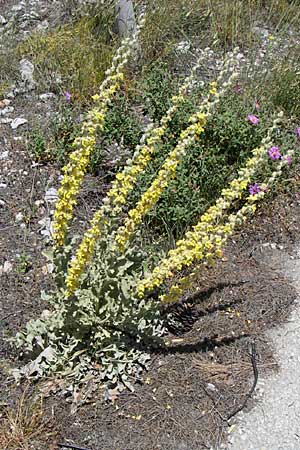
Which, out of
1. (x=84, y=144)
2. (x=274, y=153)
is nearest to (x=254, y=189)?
(x=274, y=153)

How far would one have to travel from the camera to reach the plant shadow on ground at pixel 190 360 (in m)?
2.83

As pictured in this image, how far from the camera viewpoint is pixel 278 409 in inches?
119

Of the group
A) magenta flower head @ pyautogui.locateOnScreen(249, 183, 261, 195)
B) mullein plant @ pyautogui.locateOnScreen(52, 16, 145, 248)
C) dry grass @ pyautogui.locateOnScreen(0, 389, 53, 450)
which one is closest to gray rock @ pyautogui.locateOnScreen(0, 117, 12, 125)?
magenta flower head @ pyautogui.locateOnScreen(249, 183, 261, 195)

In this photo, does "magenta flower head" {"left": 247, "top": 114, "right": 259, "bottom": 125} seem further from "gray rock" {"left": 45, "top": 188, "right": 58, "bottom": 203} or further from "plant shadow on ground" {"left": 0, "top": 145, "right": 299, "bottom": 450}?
"gray rock" {"left": 45, "top": 188, "right": 58, "bottom": 203}

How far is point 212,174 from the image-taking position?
4.04 meters

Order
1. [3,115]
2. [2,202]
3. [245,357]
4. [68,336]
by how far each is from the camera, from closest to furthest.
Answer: [68,336] < [245,357] < [2,202] < [3,115]

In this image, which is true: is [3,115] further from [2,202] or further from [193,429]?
[193,429]

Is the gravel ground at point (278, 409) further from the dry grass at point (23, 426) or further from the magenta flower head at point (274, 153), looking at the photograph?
the magenta flower head at point (274, 153)

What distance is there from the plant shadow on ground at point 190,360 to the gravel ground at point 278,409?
0.20ft

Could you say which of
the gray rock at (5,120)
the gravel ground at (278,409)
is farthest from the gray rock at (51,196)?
the gravel ground at (278,409)

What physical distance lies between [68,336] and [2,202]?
131 cm

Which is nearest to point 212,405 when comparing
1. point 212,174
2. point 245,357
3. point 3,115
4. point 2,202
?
point 245,357

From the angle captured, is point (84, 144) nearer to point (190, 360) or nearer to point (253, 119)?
point (190, 360)

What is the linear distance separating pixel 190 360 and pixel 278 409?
1.62 feet
